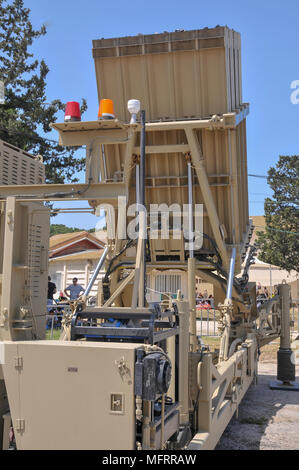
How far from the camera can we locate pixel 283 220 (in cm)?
3278

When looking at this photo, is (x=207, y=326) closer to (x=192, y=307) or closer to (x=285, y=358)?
(x=285, y=358)

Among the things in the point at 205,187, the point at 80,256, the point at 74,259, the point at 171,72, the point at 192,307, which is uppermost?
the point at 171,72

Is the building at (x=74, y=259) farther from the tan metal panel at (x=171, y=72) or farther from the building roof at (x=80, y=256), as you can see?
the tan metal panel at (x=171, y=72)

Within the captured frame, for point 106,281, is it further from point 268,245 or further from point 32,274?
point 268,245

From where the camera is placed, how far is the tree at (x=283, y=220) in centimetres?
3181

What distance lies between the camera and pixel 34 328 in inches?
150

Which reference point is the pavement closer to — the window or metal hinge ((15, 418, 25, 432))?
metal hinge ((15, 418, 25, 432))

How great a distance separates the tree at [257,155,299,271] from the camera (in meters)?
31.8

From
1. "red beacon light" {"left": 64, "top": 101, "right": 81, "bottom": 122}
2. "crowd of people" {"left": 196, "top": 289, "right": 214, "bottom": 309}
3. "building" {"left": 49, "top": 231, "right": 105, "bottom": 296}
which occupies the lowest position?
"crowd of people" {"left": 196, "top": 289, "right": 214, "bottom": 309}

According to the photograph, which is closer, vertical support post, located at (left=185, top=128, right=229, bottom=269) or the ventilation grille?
the ventilation grille

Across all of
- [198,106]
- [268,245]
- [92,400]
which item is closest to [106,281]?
[198,106]

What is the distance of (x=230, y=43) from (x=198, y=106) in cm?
100

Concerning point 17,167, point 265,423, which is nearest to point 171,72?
point 17,167

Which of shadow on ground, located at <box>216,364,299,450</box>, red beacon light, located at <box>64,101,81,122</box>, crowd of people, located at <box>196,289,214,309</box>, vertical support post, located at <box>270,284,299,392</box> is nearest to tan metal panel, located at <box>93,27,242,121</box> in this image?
red beacon light, located at <box>64,101,81,122</box>
